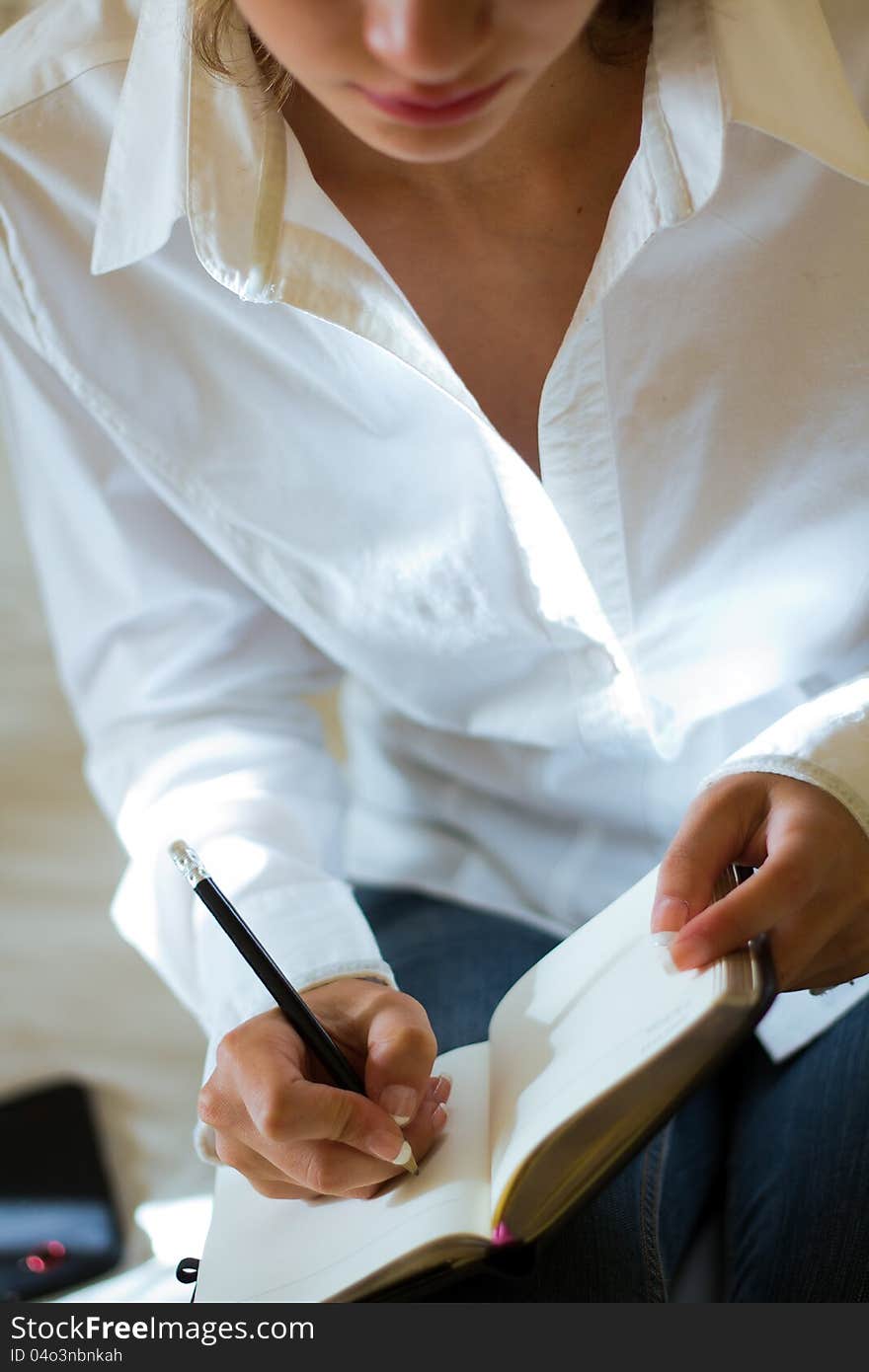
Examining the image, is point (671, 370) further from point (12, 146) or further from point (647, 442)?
point (12, 146)

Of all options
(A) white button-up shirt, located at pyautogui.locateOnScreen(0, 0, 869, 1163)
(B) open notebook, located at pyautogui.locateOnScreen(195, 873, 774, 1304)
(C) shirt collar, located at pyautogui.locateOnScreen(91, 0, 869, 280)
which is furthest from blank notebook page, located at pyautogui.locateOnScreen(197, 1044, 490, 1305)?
(C) shirt collar, located at pyautogui.locateOnScreen(91, 0, 869, 280)

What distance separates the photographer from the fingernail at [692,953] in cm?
46

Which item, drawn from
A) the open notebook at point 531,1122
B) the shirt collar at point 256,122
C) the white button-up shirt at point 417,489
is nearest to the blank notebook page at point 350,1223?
the open notebook at point 531,1122

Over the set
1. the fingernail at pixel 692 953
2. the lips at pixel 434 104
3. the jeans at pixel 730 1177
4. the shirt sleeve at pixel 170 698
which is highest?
the lips at pixel 434 104

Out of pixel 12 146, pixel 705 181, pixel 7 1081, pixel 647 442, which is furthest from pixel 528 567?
pixel 7 1081

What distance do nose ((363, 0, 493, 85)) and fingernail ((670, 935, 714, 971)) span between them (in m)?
0.32

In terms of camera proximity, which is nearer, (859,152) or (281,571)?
(859,152)

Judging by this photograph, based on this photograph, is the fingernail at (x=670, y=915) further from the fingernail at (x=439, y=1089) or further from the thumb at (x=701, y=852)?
the fingernail at (x=439, y=1089)

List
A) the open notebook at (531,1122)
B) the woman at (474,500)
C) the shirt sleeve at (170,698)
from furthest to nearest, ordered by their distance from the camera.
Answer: the shirt sleeve at (170,698) → the woman at (474,500) → the open notebook at (531,1122)

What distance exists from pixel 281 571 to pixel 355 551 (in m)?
0.05

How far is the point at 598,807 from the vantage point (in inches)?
29.6

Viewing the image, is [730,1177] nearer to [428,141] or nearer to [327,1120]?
[327,1120]
